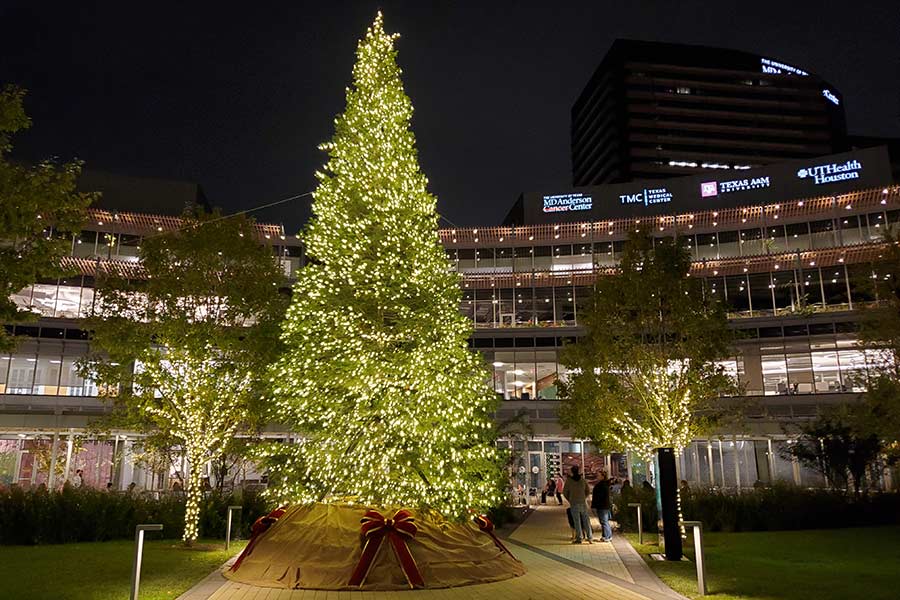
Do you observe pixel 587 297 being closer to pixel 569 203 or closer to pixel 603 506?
pixel 603 506

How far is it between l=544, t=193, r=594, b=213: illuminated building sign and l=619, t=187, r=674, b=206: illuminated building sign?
11.9 ft

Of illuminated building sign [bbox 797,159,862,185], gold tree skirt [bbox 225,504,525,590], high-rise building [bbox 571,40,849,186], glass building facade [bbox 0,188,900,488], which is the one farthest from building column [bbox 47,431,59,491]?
high-rise building [bbox 571,40,849,186]

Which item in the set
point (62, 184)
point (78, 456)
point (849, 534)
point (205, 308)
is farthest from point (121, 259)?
point (849, 534)

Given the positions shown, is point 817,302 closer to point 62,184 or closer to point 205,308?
point 205,308

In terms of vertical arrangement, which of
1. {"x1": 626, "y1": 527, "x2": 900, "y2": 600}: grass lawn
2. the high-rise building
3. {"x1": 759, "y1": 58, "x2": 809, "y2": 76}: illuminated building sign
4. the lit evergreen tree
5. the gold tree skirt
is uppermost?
{"x1": 759, "y1": 58, "x2": 809, "y2": 76}: illuminated building sign

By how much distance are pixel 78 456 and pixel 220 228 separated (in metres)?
20.4

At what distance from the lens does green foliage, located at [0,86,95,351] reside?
10.2m

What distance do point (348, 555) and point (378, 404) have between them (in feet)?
9.04

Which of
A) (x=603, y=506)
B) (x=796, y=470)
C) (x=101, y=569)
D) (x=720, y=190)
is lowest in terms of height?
(x=101, y=569)

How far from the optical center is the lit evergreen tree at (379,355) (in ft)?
40.3

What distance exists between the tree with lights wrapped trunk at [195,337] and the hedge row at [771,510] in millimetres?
12456

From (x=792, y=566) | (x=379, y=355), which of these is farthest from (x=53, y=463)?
(x=792, y=566)

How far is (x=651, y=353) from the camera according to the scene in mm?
18359

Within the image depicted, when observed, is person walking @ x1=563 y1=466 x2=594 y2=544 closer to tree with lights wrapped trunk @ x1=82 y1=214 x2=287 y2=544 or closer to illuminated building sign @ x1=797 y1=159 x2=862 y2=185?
tree with lights wrapped trunk @ x1=82 y1=214 x2=287 y2=544
